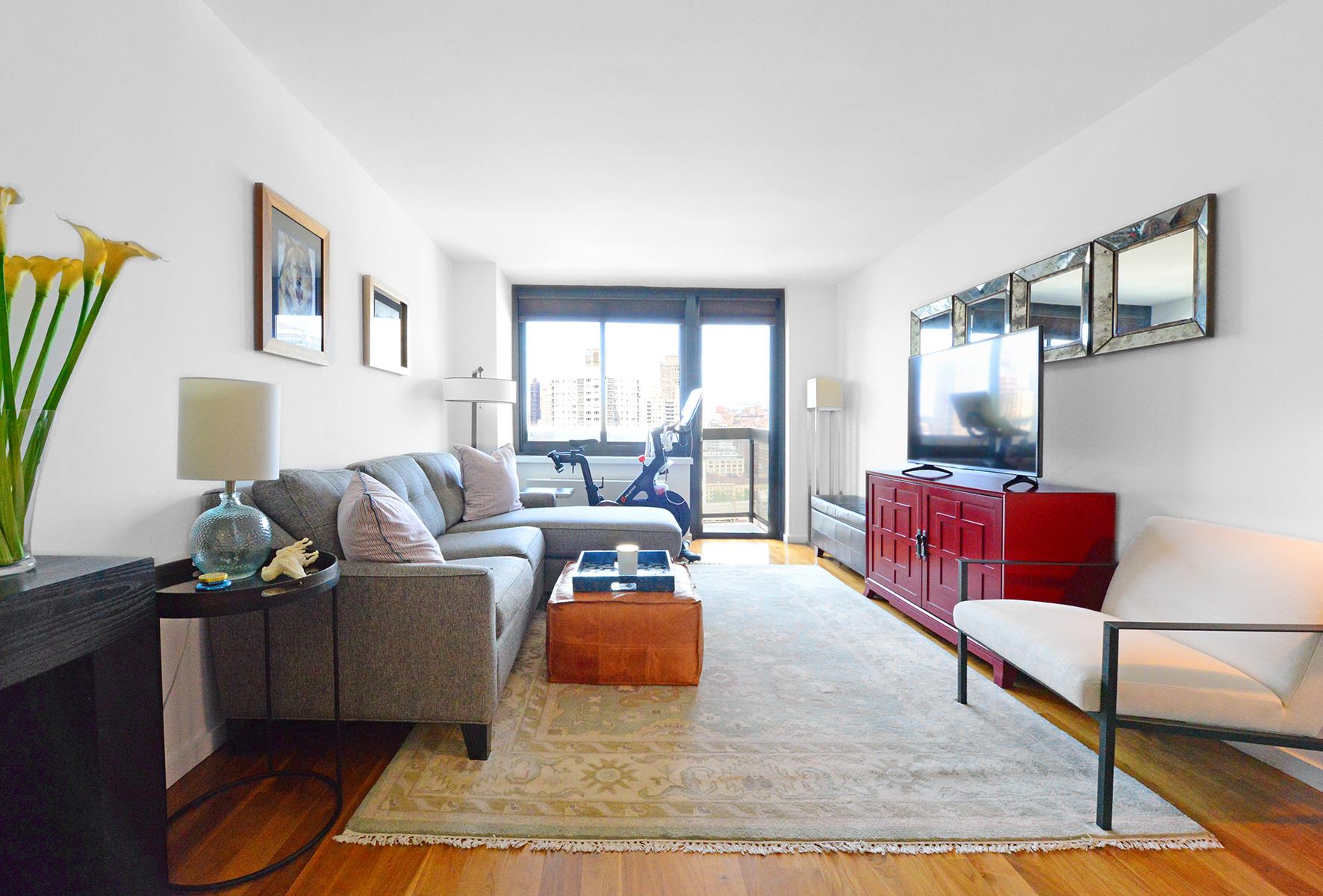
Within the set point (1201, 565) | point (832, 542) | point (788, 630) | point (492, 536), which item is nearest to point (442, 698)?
point (492, 536)

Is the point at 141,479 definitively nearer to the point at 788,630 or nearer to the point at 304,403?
the point at 304,403

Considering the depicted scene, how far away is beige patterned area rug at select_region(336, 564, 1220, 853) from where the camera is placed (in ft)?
5.40

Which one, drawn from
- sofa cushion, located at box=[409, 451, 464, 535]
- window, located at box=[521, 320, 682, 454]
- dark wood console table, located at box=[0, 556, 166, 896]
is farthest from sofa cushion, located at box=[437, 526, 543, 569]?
window, located at box=[521, 320, 682, 454]

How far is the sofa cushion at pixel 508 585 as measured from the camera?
230 centimetres

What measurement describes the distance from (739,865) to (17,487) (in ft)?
5.83

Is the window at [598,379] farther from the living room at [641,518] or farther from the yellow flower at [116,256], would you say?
the yellow flower at [116,256]

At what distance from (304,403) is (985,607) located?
2933 mm

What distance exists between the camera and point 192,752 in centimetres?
200

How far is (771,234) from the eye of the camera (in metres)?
4.43

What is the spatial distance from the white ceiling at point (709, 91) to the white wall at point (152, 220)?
29cm

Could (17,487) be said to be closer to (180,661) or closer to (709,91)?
(180,661)

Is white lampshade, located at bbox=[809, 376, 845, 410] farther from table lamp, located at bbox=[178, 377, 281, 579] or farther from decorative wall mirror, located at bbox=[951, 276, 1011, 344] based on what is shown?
table lamp, located at bbox=[178, 377, 281, 579]

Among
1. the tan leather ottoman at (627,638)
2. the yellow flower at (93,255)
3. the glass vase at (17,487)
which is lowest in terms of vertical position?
the tan leather ottoman at (627,638)

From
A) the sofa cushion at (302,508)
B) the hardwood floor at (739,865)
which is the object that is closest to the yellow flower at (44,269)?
the sofa cushion at (302,508)
